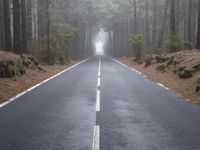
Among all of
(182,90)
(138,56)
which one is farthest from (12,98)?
(138,56)

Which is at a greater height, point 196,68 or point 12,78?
point 196,68

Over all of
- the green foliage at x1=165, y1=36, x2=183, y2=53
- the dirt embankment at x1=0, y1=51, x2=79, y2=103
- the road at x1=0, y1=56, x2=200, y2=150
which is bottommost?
the road at x1=0, y1=56, x2=200, y2=150

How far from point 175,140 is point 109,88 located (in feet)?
35.7

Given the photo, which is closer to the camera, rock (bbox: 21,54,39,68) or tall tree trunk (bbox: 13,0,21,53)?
rock (bbox: 21,54,39,68)

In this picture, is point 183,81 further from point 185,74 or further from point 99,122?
point 99,122

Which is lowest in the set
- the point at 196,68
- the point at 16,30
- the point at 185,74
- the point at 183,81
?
the point at 183,81

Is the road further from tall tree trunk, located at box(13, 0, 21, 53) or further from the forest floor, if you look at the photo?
tall tree trunk, located at box(13, 0, 21, 53)

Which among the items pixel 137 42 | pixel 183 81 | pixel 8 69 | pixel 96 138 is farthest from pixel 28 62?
pixel 96 138

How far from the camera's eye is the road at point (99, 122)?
8359 millimetres

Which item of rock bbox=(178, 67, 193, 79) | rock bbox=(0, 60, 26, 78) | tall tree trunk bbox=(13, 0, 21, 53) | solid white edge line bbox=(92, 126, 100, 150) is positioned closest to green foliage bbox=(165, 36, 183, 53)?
tall tree trunk bbox=(13, 0, 21, 53)

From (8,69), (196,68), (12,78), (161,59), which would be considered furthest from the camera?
(161,59)

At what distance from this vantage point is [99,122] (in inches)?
421

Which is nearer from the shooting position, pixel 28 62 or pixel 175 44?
pixel 28 62

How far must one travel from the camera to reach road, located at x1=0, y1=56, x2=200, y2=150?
27.4ft
